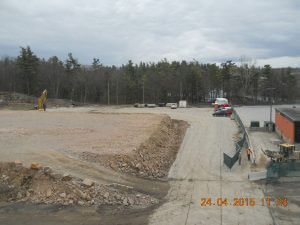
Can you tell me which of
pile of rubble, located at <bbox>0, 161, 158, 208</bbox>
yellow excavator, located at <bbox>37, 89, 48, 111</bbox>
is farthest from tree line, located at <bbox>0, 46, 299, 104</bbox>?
pile of rubble, located at <bbox>0, 161, 158, 208</bbox>

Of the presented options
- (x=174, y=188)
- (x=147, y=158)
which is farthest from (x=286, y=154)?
(x=174, y=188)

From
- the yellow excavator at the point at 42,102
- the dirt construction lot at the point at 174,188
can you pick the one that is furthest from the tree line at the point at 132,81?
the dirt construction lot at the point at 174,188

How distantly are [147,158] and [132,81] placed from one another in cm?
9356

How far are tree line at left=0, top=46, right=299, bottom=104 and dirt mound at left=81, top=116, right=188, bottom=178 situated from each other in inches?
3246

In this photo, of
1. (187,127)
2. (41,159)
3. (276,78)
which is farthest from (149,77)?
(41,159)

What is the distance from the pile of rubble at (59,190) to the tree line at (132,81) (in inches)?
3588

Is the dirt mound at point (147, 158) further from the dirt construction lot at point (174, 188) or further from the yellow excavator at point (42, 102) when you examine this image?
the yellow excavator at point (42, 102)

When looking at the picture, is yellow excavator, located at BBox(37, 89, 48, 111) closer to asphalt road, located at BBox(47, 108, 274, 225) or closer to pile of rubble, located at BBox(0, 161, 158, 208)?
asphalt road, located at BBox(47, 108, 274, 225)

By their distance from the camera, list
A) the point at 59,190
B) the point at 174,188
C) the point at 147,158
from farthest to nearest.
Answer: the point at 147,158
the point at 174,188
the point at 59,190

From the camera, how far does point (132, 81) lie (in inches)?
4646

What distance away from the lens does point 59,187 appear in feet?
60.2

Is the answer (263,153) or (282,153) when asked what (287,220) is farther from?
(263,153)
